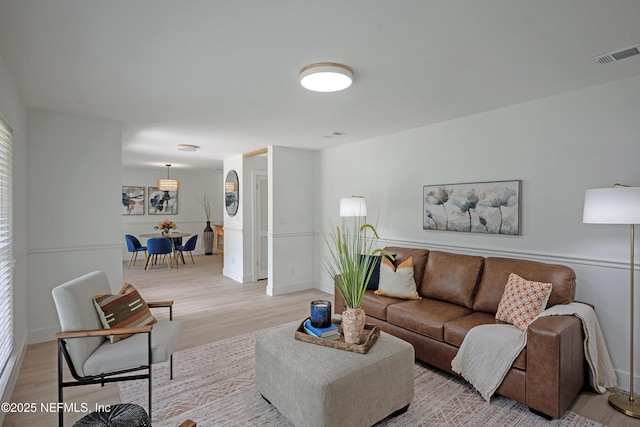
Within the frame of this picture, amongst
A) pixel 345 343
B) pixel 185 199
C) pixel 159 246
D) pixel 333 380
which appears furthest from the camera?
pixel 185 199

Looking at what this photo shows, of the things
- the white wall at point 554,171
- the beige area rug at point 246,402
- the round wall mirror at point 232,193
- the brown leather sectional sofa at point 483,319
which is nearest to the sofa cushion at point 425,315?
the brown leather sectional sofa at point 483,319

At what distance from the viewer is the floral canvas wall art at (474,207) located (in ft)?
10.6

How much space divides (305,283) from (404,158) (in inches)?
108

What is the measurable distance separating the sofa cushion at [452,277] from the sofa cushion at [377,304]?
38cm

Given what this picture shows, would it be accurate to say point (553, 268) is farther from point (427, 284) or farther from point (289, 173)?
point (289, 173)

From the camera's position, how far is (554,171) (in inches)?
117

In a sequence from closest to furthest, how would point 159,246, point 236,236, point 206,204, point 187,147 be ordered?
point 187,147 < point 236,236 < point 159,246 < point 206,204

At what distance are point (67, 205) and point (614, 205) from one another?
4.96 m

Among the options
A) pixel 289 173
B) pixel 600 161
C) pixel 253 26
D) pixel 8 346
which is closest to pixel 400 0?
pixel 253 26

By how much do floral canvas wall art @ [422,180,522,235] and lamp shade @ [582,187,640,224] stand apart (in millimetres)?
825

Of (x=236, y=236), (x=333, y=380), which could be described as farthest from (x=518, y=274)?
(x=236, y=236)

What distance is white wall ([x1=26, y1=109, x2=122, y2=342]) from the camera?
349 centimetres

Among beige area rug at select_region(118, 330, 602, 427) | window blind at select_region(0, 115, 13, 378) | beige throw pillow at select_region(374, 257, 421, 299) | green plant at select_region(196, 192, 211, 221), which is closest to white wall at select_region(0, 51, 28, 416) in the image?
window blind at select_region(0, 115, 13, 378)

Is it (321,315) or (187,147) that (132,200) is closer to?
(187,147)
